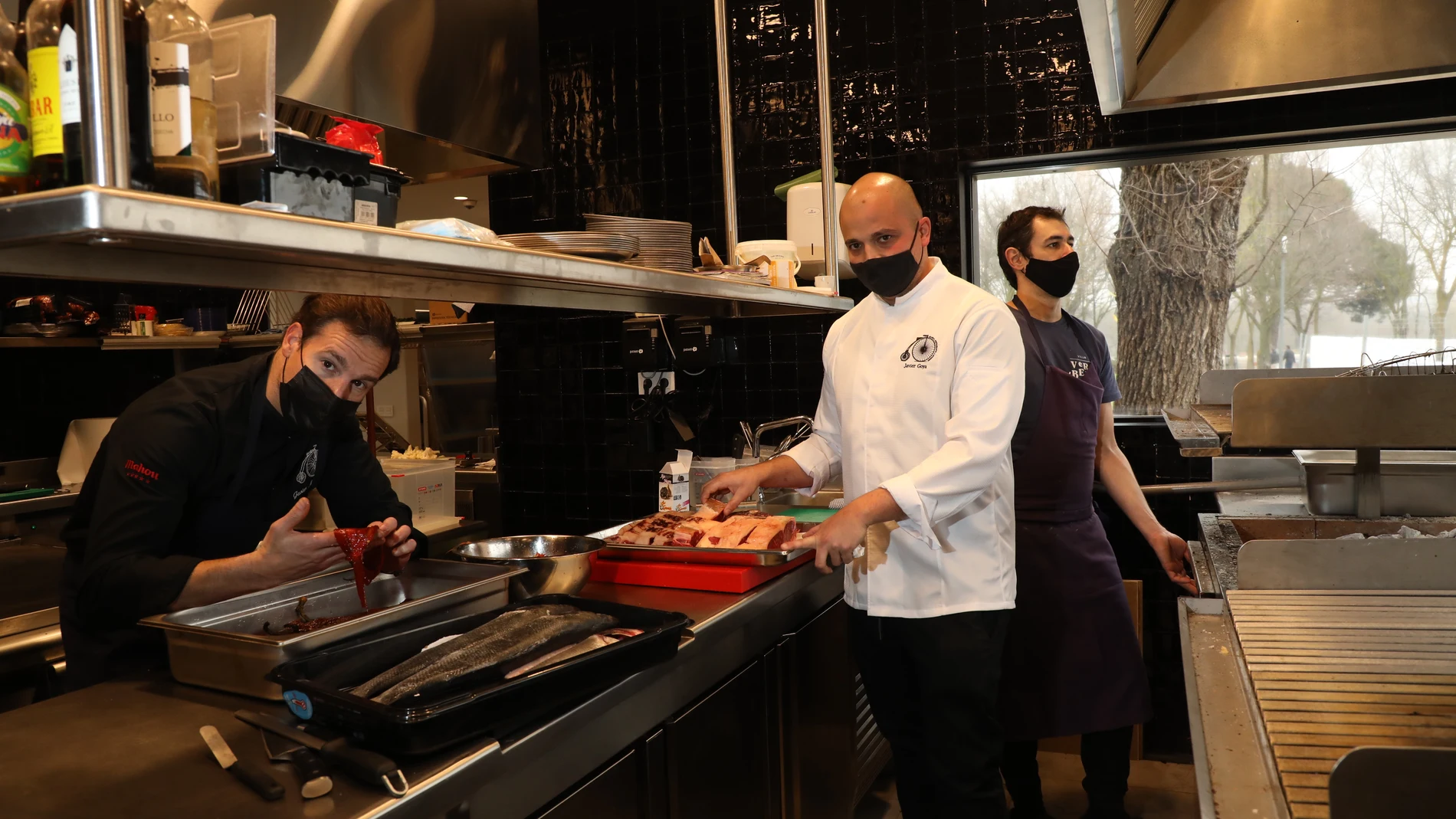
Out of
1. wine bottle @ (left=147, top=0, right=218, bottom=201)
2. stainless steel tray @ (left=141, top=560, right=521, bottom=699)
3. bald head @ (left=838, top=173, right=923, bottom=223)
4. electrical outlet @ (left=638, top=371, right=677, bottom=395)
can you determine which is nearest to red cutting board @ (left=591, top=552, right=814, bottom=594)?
stainless steel tray @ (left=141, top=560, right=521, bottom=699)

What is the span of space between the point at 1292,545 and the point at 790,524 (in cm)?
120

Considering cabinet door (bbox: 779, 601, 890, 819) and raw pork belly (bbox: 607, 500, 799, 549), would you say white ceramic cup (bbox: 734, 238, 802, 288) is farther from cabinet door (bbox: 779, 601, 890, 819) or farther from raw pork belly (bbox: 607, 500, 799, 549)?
cabinet door (bbox: 779, 601, 890, 819)

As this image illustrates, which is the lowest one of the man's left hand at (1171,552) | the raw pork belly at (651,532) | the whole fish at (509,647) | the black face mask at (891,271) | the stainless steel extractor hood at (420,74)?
the man's left hand at (1171,552)

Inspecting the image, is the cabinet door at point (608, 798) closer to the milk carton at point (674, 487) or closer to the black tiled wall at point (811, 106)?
the milk carton at point (674, 487)

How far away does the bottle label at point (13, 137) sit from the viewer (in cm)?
113

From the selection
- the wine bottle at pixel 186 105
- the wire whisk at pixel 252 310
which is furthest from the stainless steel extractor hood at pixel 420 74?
the wire whisk at pixel 252 310

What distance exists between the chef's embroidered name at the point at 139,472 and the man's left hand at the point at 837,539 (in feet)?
4.51

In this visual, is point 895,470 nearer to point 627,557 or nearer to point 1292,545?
point 627,557

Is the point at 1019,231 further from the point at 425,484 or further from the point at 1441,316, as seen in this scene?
the point at 425,484

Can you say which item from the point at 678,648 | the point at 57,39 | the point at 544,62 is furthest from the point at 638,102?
the point at 57,39

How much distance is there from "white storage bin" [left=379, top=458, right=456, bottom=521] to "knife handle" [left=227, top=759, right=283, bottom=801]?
3091 millimetres

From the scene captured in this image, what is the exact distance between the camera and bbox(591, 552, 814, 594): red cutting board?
2424 mm

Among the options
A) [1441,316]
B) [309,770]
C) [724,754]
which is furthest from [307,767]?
[1441,316]

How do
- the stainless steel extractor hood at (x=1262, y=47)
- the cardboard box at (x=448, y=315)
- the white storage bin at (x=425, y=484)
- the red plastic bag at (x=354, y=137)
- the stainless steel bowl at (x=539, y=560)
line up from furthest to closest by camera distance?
the cardboard box at (x=448, y=315), the white storage bin at (x=425, y=484), the stainless steel bowl at (x=539, y=560), the red plastic bag at (x=354, y=137), the stainless steel extractor hood at (x=1262, y=47)
